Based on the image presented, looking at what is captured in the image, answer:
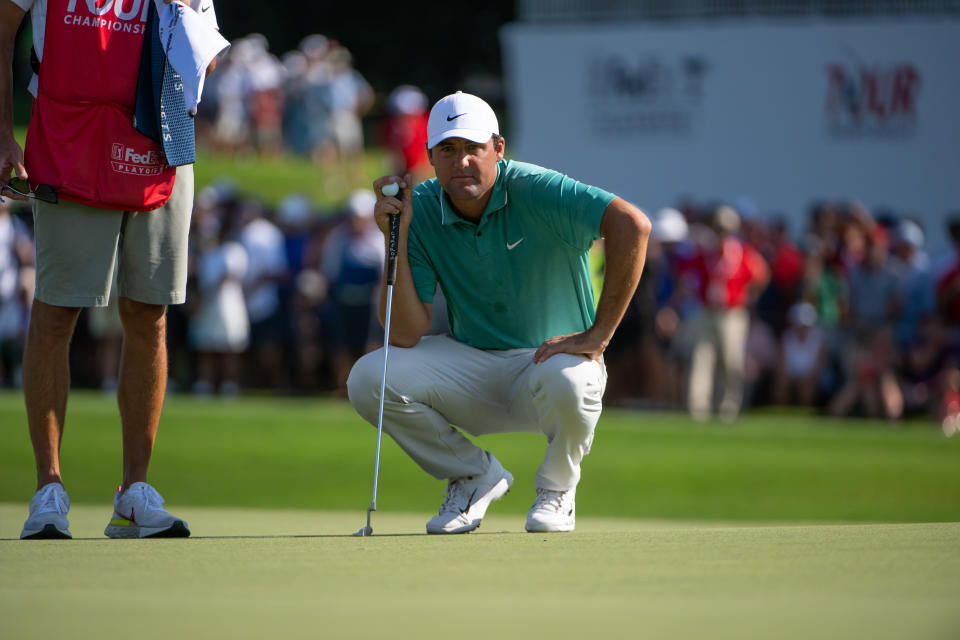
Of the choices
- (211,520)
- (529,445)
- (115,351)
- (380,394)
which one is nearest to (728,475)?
(529,445)

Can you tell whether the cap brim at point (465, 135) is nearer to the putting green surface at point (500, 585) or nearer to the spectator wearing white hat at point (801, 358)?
Answer: the putting green surface at point (500, 585)

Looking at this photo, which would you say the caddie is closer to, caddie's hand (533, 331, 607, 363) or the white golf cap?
the white golf cap

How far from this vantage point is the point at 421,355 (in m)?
5.66

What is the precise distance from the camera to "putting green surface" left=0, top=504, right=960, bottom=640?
10.3 feet

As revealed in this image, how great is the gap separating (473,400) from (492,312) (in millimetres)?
365

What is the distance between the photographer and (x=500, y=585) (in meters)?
3.68

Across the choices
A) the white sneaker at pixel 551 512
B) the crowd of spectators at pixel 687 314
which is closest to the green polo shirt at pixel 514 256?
the white sneaker at pixel 551 512

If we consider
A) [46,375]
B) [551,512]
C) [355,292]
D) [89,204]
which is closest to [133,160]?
[89,204]

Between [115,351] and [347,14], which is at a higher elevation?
[347,14]

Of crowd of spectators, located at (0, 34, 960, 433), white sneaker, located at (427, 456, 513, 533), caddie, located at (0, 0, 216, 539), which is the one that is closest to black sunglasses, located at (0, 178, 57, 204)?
caddie, located at (0, 0, 216, 539)

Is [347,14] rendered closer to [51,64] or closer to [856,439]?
[856,439]

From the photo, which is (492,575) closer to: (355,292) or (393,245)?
(393,245)

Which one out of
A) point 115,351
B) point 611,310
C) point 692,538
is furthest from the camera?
point 115,351

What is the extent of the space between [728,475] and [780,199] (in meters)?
8.41
